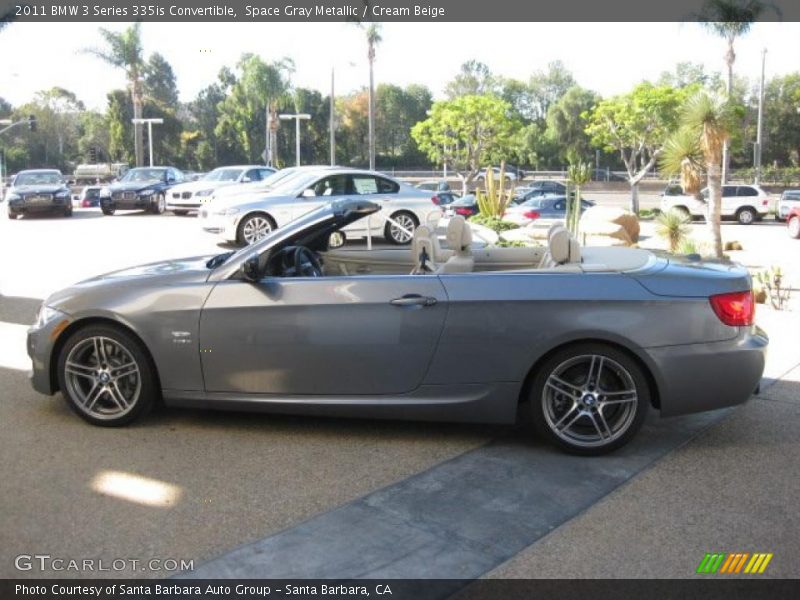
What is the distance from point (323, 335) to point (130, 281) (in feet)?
4.41

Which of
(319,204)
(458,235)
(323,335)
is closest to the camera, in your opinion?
(323,335)

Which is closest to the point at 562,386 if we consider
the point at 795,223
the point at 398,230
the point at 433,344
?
the point at 433,344

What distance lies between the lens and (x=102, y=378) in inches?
209

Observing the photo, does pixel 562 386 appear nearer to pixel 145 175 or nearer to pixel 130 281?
pixel 130 281

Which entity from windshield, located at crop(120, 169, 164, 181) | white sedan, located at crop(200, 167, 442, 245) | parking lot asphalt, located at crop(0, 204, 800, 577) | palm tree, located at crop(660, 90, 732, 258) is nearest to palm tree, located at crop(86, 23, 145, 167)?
windshield, located at crop(120, 169, 164, 181)

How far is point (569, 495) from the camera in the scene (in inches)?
173

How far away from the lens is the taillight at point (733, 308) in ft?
16.2

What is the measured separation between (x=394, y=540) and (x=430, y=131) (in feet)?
164

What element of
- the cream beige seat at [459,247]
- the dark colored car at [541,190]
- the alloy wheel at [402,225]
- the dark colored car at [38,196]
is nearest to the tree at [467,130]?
the dark colored car at [541,190]

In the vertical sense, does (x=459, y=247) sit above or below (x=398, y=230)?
above

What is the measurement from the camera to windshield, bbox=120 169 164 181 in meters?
28.5

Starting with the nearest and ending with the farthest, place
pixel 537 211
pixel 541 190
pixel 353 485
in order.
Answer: pixel 353 485 < pixel 537 211 < pixel 541 190
